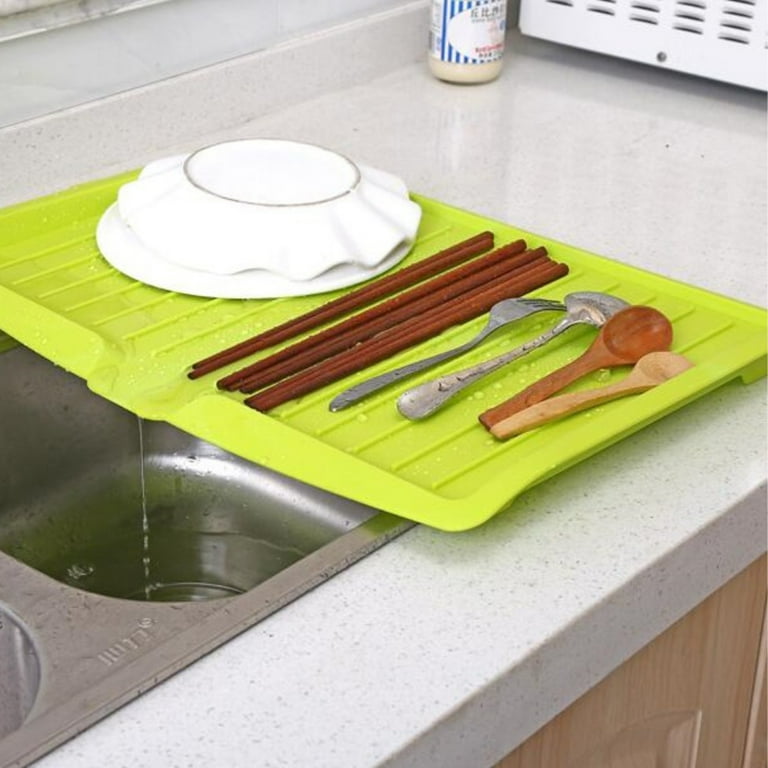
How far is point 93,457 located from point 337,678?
392 mm

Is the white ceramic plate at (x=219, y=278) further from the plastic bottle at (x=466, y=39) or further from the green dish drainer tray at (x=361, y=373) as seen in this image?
the plastic bottle at (x=466, y=39)

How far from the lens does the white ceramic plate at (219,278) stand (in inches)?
42.6

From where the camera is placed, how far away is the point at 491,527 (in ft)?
2.86

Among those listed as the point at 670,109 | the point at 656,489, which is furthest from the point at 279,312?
the point at 670,109

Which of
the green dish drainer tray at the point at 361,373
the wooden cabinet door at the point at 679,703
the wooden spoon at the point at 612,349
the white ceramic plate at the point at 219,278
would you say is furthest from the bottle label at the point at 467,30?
the wooden cabinet door at the point at 679,703

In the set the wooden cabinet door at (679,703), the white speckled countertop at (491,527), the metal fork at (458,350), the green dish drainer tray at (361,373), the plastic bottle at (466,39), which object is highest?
the plastic bottle at (466,39)

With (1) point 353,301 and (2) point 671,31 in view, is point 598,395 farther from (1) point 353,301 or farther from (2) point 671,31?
(2) point 671,31

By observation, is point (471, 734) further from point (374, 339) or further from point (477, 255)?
point (477, 255)

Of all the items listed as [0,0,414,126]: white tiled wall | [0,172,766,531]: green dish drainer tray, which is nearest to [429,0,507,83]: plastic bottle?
[0,0,414,126]: white tiled wall

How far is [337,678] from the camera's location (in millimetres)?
751

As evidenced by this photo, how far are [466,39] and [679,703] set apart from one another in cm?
75

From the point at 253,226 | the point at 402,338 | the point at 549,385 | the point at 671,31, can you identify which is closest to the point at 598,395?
the point at 549,385

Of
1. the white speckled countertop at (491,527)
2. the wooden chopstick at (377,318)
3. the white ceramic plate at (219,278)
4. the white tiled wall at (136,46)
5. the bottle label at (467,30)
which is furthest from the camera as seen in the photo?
the bottle label at (467,30)

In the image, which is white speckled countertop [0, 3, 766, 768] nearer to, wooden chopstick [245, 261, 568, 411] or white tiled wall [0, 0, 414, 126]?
white tiled wall [0, 0, 414, 126]
